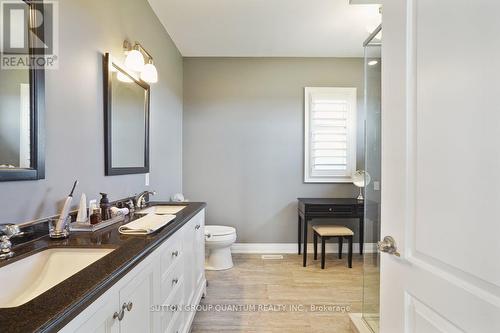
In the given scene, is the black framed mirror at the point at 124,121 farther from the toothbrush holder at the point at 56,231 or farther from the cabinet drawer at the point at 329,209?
the cabinet drawer at the point at 329,209

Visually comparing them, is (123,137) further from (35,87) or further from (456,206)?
(456,206)

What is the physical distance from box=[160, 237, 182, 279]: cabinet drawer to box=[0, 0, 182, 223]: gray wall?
555mm

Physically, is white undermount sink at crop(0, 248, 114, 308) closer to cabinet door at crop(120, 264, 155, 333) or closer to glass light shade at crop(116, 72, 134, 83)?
cabinet door at crop(120, 264, 155, 333)

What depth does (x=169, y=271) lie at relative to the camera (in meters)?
1.38

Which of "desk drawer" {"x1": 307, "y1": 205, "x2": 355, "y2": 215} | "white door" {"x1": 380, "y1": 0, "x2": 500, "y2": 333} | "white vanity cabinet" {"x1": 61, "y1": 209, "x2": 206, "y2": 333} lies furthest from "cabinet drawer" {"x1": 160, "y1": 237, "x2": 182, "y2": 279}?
"desk drawer" {"x1": 307, "y1": 205, "x2": 355, "y2": 215}

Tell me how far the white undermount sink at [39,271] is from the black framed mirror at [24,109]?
326 millimetres

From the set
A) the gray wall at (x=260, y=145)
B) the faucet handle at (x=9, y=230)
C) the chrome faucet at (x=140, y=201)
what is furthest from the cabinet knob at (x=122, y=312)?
the gray wall at (x=260, y=145)

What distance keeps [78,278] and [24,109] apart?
0.75 m

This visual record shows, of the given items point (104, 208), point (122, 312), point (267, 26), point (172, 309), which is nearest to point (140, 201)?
point (104, 208)

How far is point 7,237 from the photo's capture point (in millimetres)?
917

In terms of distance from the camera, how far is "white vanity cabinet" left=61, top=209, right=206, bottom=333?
774mm

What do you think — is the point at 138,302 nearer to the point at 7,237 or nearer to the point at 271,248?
the point at 7,237

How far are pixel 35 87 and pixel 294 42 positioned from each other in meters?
2.68

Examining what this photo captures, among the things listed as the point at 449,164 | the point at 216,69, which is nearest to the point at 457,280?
the point at 449,164
